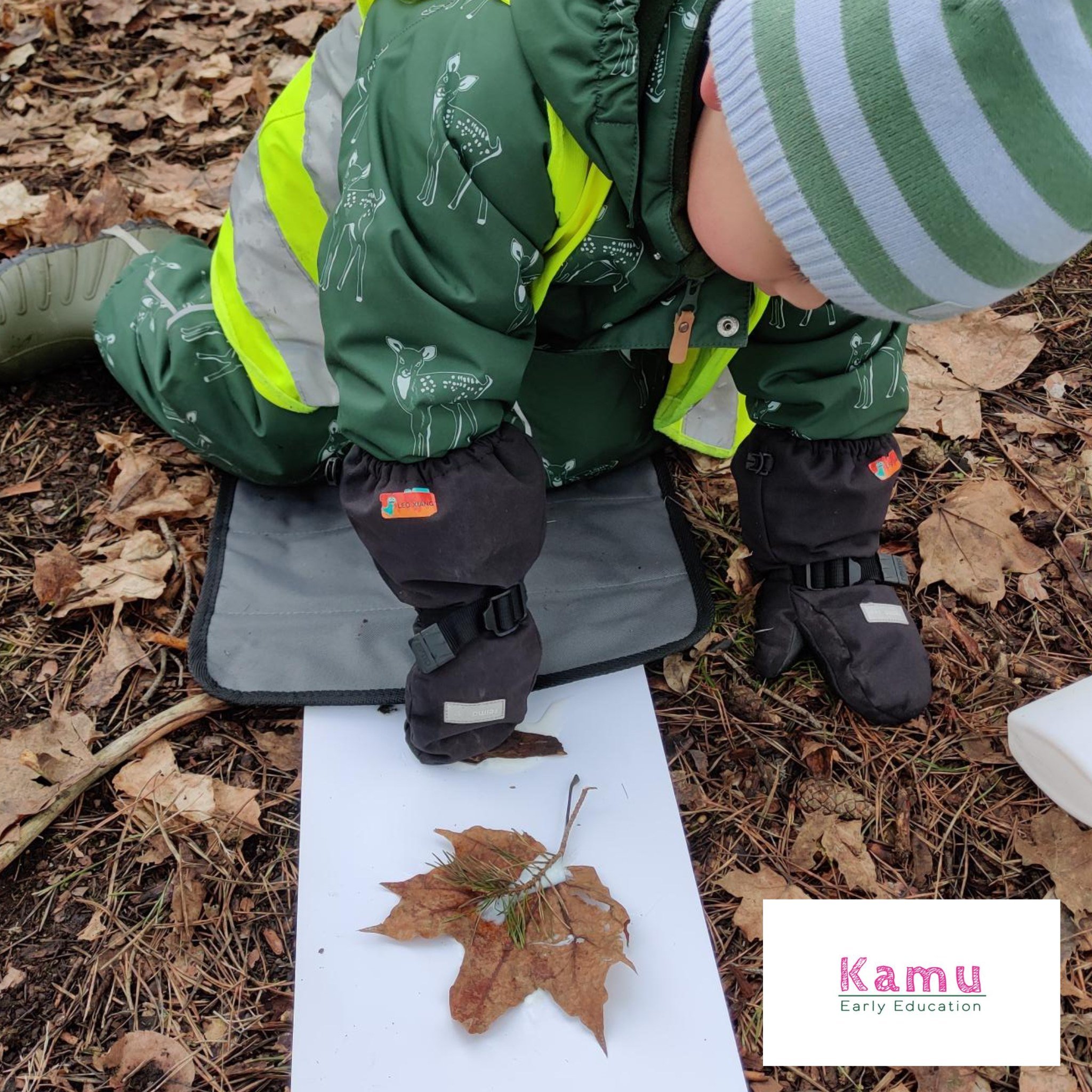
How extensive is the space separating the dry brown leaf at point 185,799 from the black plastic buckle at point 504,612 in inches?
17.0

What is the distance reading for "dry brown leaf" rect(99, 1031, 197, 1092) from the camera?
1.23 metres

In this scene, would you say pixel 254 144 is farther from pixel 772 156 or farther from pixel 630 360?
pixel 772 156

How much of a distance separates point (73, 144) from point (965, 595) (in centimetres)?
224

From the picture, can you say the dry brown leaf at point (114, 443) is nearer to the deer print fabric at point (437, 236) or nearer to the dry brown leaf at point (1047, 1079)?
the deer print fabric at point (437, 236)

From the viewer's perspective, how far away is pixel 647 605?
1.73 m

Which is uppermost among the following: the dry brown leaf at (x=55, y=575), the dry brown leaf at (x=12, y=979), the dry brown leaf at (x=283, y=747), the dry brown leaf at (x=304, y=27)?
the dry brown leaf at (x=304, y=27)

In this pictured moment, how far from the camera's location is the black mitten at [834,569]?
1.56 metres

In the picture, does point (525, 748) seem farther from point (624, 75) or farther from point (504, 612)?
point (624, 75)

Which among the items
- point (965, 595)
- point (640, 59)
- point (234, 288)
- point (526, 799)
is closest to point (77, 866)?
point (526, 799)

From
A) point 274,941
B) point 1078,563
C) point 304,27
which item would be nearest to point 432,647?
point 274,941

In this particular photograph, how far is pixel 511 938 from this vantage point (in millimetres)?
1321

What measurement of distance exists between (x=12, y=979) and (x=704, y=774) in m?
0.98

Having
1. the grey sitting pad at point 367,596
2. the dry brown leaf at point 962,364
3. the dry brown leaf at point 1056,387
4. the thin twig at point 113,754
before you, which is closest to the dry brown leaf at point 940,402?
the dry brown leaf at point 962,364

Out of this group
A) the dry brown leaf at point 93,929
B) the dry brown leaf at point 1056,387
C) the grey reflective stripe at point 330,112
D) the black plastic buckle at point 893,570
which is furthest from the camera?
the dry brown leaf at point 1056,387
